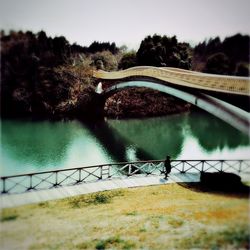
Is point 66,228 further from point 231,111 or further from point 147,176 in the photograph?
point 231,111

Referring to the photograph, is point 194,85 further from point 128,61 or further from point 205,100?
point 128,61

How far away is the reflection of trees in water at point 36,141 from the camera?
448 cm

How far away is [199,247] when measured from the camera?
12.6 feet

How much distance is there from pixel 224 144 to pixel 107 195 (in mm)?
2414

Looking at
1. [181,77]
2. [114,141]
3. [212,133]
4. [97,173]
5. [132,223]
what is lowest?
[132,223]

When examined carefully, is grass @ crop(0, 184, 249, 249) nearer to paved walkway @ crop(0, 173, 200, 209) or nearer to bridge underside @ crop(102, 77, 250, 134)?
paved walkway @ crop(0, 173, 200, 209)

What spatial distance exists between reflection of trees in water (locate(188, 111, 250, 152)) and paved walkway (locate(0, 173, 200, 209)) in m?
0.90

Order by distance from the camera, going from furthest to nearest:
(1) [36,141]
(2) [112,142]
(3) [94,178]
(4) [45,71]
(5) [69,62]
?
(2) [112,142] → (3) [94,178] → (1) [36,141] → (5) [69,62] → (4) [45,71]

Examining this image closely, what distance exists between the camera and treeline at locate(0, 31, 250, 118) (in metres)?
4.32

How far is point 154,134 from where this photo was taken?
7539mm

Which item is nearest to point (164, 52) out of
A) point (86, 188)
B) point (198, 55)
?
point (198, 55)

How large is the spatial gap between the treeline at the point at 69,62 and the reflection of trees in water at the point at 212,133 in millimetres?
1606

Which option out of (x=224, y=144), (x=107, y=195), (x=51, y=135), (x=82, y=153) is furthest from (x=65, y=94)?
(x=224, y=144)

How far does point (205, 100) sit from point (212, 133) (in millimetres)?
987
